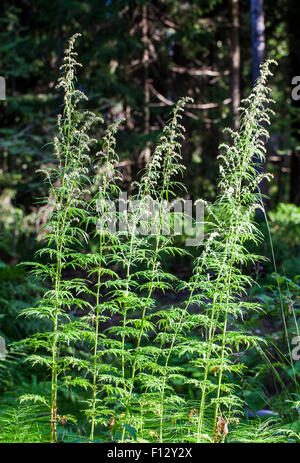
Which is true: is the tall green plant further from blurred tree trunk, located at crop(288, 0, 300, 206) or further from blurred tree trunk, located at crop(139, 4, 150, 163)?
blurred tree trunk, located at crop(288, 0, 300, 206)

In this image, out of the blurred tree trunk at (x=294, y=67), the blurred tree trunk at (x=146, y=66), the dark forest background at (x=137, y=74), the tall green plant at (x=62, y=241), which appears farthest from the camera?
the blurred tree trunk at (x=294, y=67)

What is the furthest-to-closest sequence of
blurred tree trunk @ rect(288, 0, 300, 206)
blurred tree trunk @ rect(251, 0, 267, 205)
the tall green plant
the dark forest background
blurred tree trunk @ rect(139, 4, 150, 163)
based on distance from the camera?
blurred tree trunk @ rect(288, 0, 300, 206)
blurred tree trunk @ rect(139, 4, 150, 163)
the dark forest background
blurred tree trunk @ rect(251, 0, 267, 205)
the tall green plant

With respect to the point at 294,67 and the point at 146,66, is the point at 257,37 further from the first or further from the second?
the point at 294,67

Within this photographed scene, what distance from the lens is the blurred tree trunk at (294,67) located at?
9156 millimetres

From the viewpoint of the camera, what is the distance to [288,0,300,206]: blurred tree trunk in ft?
30.0

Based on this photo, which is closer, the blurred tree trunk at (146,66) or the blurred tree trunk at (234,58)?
the blurred tree trunk at (234,58)

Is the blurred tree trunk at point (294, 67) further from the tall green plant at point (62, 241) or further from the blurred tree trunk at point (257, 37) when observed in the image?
the tall green plant at point (62, 241)

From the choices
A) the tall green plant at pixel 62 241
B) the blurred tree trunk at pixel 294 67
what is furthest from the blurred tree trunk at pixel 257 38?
the tall green plant at pixel 62 241

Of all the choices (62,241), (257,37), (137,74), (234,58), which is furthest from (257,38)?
(62,241)

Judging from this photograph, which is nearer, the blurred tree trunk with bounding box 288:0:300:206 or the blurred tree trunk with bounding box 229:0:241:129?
the blurred tree trunk with bounding box 229:0:241:129

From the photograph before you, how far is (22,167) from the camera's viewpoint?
831 centimetres

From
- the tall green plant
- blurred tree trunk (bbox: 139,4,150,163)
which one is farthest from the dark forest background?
the tall green plant

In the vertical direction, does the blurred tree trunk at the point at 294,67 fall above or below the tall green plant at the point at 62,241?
above
